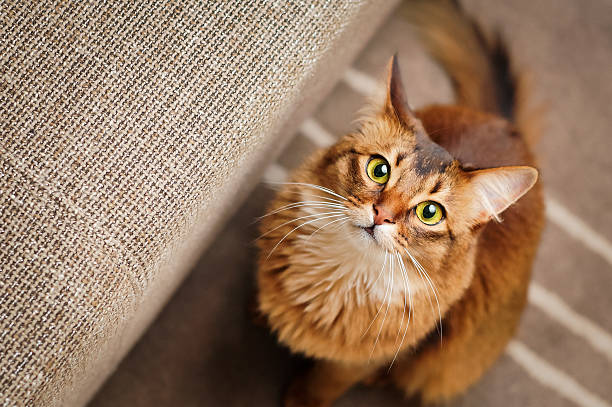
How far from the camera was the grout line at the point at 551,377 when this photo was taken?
146cm

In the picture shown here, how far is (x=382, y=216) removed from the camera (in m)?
0.77

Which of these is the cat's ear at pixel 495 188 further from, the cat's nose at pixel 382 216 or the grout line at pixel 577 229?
the grout line at pixel 577 229

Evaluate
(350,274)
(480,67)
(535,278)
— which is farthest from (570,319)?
(350,274)

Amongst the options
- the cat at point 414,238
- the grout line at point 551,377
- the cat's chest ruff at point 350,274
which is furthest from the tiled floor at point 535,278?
the cat's chest ruff at point 350,274

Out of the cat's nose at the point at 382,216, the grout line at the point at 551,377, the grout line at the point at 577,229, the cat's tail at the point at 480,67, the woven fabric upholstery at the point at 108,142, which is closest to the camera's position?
the woven fabric upholstery at the point at 108,142

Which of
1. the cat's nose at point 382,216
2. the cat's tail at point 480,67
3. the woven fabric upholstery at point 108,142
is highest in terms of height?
the cat's tail at point 480,67

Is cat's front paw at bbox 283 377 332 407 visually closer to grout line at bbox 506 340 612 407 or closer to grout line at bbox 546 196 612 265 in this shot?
grout line at bbox 506 340 612 407

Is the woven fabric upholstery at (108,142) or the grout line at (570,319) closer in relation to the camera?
the woven fabric upholstery at (108,142)

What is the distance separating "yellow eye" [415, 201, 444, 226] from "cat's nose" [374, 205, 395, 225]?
7 cm

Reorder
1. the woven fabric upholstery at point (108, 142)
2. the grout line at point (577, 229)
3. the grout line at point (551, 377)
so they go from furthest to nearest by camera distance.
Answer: the grout line at point (577, 229), the grout line at point (551, 377), the woven fabric upholstery at point (108, 142)

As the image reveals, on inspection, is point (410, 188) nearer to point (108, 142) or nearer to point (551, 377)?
point (108, 142)

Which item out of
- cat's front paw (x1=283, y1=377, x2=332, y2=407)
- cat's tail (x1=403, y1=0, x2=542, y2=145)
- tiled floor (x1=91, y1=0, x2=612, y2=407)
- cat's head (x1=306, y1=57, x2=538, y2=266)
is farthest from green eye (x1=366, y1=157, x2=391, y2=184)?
cat's front paw (x1=283, y1=377, x2=332, y2=407)

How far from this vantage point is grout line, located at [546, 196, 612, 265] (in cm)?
159

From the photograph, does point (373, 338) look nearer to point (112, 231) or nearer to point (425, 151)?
point (425, 151)
